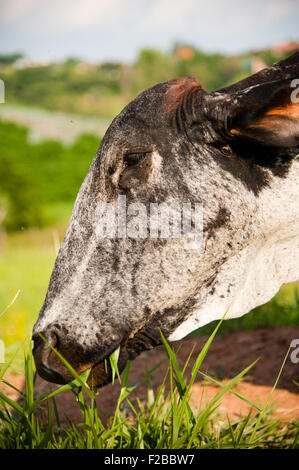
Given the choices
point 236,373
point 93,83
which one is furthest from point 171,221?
point 93,83

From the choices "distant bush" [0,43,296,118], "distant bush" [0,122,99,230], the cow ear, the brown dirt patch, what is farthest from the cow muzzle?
"distant bush" [0,122,99,230]

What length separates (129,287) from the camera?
8.77 ft

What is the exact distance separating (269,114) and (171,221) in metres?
0.73

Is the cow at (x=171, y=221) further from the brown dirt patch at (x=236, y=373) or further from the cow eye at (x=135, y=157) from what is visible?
the brown dirt patch at (x=236, y=373)

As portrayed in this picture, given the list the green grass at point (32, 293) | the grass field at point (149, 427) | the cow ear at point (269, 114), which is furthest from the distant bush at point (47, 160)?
the cow ear at point (269, 114)

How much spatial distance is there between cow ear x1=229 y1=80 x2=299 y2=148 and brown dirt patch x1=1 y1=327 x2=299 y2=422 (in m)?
1.48

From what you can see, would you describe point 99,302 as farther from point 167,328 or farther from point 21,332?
point 21,332

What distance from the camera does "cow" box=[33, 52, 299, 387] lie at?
2625 mm

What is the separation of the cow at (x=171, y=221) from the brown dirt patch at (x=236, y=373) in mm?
883

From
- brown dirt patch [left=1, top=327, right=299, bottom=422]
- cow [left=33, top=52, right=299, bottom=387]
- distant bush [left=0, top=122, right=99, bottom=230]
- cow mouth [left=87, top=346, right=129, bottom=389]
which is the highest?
distant bush [left=0, top=122, right=99, bottom=230]

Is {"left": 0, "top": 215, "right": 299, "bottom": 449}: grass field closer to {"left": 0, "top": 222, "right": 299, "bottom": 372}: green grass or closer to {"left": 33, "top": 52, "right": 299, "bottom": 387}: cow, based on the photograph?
{"left": 33, "top": 52, "right": 299, "bottom": 387}: cow

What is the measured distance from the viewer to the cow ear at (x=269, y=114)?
2.47m

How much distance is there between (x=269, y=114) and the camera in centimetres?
255

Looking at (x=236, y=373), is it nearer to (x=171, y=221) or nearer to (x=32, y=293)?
(x=171, y=221)
